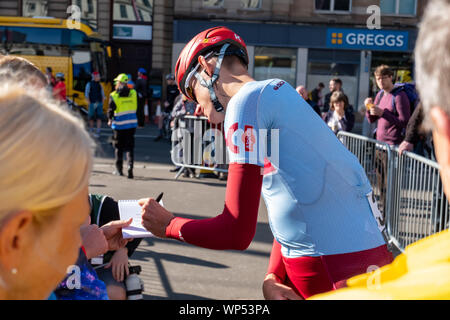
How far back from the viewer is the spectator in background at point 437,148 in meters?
0.86

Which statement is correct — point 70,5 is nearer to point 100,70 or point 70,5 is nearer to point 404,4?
point 100,70

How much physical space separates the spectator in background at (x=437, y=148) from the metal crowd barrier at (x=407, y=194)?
4543 mm

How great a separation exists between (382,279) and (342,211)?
2.97 ft

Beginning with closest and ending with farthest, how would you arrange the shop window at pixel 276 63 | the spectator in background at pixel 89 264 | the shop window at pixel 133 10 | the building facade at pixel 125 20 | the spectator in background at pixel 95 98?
the spectator in background at pixel 89 264 → the spectator in background at pixel 95 98 → the shop window at pixel 276 63 → the building facade at pixel 125 20 → the shop window at pixel 133 10

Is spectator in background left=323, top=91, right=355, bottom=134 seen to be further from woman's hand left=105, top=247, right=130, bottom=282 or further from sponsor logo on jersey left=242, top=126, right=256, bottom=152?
sponsor logo on jersey left=242, top=126, right=256, bottom=152

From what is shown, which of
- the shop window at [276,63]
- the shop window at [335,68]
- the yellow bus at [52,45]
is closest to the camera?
the yellow bus at [52,45]

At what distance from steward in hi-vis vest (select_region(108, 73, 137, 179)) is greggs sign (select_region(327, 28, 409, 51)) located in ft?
55.5

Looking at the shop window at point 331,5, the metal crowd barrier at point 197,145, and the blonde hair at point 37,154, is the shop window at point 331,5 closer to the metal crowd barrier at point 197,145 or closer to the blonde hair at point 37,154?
the metal crowd barrier at point 197,145

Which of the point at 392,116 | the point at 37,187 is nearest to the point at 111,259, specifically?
the point at 37,187

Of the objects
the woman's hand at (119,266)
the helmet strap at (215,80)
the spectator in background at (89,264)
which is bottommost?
the woman's hand at (119,266)

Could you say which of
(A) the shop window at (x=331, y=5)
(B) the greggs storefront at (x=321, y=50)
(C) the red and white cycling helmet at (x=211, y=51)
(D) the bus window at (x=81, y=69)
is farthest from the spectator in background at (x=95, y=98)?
(C) the red and white cycling helmet at (x=211, y=51)

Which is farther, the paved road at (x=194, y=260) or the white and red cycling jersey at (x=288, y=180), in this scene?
the paved road at (x=194, y=260)
